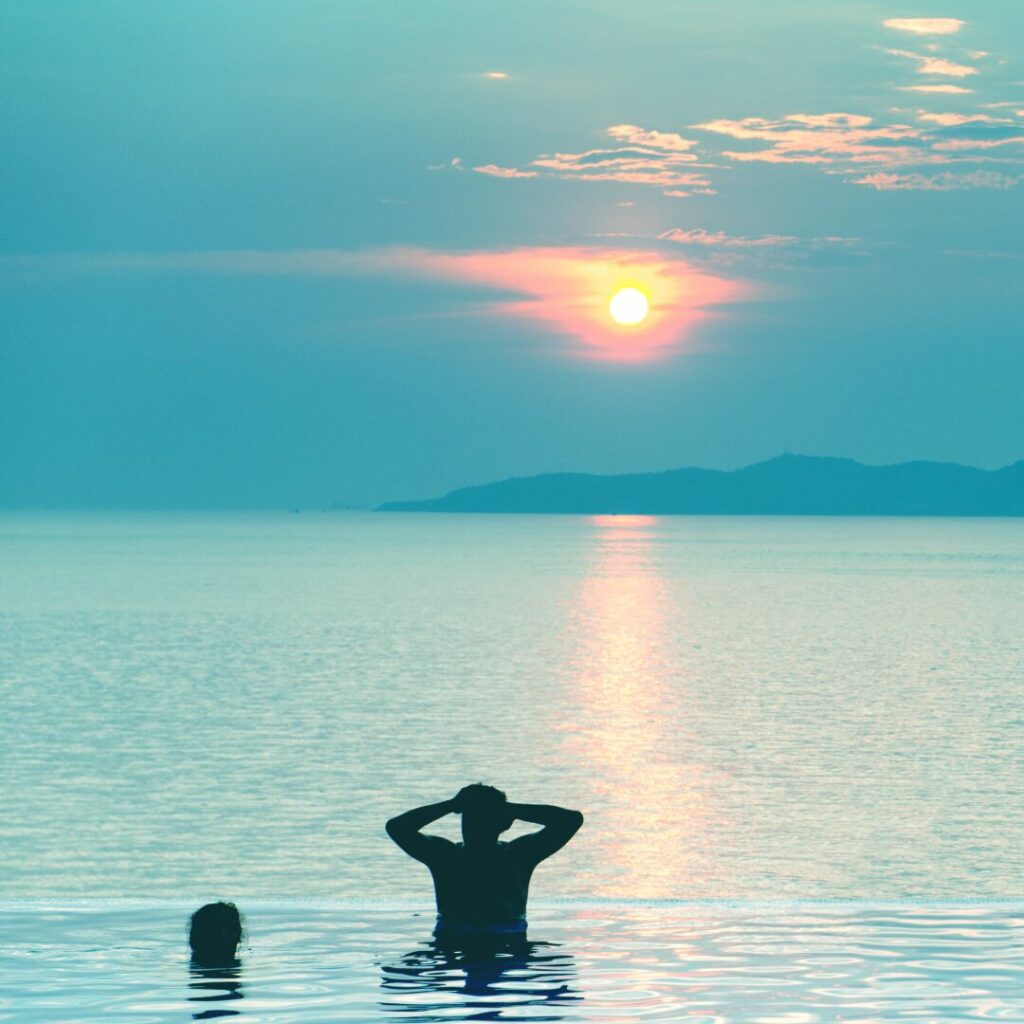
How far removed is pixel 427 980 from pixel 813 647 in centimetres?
6889

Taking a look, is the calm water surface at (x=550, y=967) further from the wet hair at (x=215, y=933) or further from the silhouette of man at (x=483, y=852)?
the silhouette of man at (x=483, y=852)

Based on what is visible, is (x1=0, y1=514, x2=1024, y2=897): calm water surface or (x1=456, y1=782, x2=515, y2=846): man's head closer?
(x1=456, y1=782, x2=515, y2=846): man's head

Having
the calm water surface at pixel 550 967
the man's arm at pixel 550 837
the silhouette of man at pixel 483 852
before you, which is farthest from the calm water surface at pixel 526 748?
the man's arm at pixel 550 837

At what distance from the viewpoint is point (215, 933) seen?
56.6 ft

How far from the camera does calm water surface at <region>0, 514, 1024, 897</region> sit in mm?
29484

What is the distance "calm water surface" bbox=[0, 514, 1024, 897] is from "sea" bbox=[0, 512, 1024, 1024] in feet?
0.48

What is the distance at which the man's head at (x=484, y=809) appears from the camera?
1634 cm

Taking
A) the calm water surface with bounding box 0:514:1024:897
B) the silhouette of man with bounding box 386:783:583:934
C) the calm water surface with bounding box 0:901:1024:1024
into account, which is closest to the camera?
the calm water surface with bounding box 0:901:1024:1024

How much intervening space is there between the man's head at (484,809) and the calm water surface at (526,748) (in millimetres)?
9635

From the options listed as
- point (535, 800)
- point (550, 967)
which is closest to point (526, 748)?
point (535, 800)

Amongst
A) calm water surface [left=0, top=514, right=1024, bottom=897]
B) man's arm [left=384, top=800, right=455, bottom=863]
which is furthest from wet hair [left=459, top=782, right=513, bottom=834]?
calm water surface [left=0, top=514, right=1024, bottom=897]

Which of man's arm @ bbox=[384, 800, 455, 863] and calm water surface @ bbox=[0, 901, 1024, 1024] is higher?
man's arm @ bbox=[384, 800, 455, 863]

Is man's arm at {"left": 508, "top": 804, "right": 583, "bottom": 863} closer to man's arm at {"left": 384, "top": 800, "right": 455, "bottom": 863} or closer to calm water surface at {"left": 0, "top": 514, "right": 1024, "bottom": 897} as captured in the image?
man's arm at {"left": 384, "top": 800, "right": 455, "bottom": 863}

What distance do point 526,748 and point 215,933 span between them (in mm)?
29044
